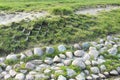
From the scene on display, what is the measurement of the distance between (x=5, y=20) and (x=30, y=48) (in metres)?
2.55

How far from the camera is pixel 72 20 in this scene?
504 inches

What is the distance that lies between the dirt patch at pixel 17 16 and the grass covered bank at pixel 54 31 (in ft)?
2.02

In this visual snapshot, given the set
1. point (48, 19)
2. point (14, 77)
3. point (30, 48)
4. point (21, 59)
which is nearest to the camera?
point (14, 77)

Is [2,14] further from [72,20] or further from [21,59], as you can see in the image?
[21,59]

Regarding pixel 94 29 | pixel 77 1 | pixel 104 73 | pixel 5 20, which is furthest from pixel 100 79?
pixel 77 1

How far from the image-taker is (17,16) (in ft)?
43.8

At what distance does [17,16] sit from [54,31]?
2102 mm

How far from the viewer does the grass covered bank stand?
11115mm

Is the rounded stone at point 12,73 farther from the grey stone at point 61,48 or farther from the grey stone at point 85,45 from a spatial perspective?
the grey stone at point 85,45

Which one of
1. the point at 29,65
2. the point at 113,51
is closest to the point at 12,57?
the point at 29,65

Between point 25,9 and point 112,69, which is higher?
point 25,9

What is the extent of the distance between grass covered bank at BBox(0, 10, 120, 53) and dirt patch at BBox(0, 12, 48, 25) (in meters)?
0.62

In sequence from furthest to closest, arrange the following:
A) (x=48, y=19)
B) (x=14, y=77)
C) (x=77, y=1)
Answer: (x=77, y=1) < (x=48, y=19) < (x=14, y=77)

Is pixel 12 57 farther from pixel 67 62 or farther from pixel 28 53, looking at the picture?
pixel 67 62
